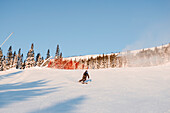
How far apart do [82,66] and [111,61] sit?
982 inches

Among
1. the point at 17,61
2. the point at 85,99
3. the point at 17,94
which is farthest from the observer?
the point at 17,61

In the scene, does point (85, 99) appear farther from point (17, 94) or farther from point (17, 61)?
point (17, 61)

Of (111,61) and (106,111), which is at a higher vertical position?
(111,61)

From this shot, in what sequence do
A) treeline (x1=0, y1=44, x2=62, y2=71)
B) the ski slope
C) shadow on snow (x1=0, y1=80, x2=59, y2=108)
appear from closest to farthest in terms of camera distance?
the ski slope < shadow on snow (x1=0, y1=80, x2=59, y2=108) < treeline (x1=0, y1=44, x2=62, y2=71)

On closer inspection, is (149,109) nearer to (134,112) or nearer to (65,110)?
(134,112)

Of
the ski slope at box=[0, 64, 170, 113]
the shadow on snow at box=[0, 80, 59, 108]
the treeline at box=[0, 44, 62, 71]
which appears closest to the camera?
the ski slope at box=[0, 64, 170, 113]

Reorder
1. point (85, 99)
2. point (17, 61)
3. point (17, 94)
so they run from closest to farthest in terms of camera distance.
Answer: point (85, 99) < point (17, 94) < point (17, 61)

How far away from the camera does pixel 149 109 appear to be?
Answer: 5.27 m

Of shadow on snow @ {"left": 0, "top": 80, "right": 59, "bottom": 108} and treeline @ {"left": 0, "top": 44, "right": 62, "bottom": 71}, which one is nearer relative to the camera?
shadow on snow @ {"left": 0, "top": 80, "right": 59, "bottom": 108}

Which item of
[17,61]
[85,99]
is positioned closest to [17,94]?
[85,99]

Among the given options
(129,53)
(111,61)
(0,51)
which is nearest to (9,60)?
(0,51)

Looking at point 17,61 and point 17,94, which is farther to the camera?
point 17,61

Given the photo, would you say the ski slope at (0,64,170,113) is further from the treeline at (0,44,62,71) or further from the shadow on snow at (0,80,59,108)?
the treeline at (0,44,62,71)

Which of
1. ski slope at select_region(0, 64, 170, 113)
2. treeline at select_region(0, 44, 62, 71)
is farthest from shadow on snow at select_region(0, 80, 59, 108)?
treeline at select_region(0, 44, 62, 71)
